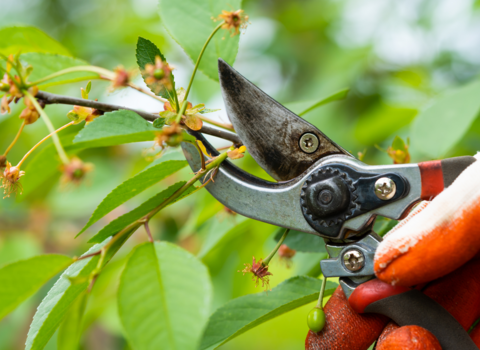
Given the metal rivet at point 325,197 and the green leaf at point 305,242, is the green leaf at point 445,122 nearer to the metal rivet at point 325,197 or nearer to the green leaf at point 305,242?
the green leaf at point 305,242

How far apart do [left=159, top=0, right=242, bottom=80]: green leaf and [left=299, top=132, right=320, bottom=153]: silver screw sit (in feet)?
0.74

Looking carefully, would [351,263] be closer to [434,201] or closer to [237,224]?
[434,201]

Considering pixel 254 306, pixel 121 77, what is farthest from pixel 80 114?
pixel 254 306

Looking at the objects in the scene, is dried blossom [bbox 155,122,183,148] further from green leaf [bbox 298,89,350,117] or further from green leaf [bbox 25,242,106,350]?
green leaf [bbox 298,89,350,117]

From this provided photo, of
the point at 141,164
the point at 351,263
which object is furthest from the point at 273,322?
the point at 351,263

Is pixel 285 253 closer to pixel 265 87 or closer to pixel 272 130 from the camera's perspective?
pixel 272 130

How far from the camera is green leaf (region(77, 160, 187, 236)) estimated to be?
1.78 ft

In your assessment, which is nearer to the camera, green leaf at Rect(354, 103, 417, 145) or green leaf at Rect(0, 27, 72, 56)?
green leaf at Rect(0, 27, 72, 56)

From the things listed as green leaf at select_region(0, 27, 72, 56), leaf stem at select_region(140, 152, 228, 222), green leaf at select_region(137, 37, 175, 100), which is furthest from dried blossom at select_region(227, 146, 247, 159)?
green leaf at select_region(0, 27, 72, 56)

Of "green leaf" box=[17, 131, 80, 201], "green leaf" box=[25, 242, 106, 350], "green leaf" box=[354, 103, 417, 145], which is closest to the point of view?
"green leaf" box=[25, 242, 106, 350]

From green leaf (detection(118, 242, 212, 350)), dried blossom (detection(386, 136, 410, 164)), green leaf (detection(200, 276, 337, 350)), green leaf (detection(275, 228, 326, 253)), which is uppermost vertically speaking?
green leaf (detection(118, 242, 212, 350))

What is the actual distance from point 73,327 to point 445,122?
0.92 m

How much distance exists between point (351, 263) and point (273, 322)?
2350 millimetres

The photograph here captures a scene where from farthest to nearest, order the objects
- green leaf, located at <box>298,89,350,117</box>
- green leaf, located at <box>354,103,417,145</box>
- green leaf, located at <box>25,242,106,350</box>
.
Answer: green leaf, located at <box>354,103,417,145</box>
green leaf, located at <box>298,89,350,117</box>
green leaf, located at <box>25,242,106,350</box>
